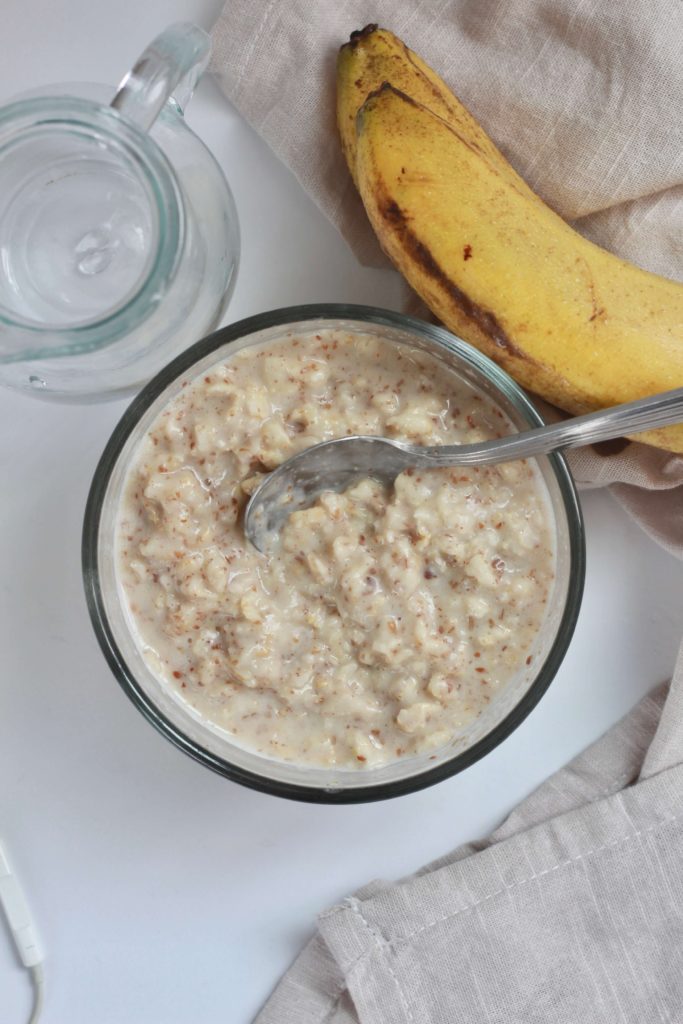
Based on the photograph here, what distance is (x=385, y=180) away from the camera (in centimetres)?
95

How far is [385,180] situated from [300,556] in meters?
0.38

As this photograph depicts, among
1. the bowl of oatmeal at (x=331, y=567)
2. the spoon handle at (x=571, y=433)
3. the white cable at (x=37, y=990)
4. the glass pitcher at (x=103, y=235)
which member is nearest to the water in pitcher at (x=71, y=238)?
the glass pitcher at (x=103, y=235)

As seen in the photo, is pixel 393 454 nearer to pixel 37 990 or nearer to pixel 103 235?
pixel 103 235

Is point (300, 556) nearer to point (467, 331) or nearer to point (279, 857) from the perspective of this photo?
point (467, 331)

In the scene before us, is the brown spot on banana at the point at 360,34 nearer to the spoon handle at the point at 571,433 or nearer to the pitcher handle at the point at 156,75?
the pitcher handle at the point at 156,75

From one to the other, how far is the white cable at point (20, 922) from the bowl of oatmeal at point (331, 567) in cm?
35

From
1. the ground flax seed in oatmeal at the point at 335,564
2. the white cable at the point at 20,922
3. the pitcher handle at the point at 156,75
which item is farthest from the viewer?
the white cable at the point at 20,922

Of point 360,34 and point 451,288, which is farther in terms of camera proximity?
point 360,34

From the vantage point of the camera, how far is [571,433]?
3.11 ft

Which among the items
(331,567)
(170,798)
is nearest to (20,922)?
(170,798)

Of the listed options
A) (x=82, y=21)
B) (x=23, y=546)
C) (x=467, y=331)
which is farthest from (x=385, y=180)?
(x=23, y=546)

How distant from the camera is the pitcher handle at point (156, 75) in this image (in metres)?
0.88

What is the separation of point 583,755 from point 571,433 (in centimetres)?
48

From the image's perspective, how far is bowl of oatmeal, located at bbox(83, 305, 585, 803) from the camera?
1000mm
